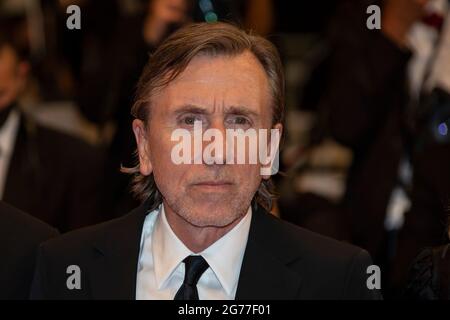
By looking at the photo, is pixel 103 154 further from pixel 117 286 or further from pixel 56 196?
pixel 117 286

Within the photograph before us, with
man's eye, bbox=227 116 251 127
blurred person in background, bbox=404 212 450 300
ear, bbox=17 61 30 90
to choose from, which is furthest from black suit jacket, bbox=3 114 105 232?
blurred person in background, bbox=404 212 450 300

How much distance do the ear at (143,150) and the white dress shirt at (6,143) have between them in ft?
2.34

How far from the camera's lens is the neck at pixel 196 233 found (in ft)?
7.29

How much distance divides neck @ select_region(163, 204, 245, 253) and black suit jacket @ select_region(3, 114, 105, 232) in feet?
1.73

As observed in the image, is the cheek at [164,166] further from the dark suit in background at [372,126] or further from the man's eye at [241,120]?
the dark suit in background at [372,126]

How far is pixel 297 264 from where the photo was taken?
7.11 feet

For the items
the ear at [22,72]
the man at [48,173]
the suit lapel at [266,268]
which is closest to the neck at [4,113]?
the man at [48,173]

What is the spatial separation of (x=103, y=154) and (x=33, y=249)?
0.56m

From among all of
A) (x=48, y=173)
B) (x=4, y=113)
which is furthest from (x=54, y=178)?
(x=4, y=113)

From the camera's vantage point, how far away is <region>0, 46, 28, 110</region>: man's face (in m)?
3.16

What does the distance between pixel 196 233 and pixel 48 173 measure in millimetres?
750

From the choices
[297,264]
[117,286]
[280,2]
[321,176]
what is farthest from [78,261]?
[280,2]

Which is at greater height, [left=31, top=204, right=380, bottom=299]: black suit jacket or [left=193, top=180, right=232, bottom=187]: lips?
[left=193, top=180, right=232, bottom=187]: lips
